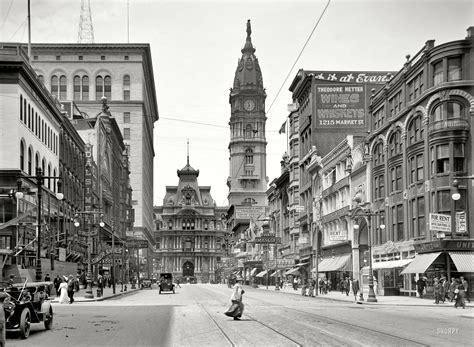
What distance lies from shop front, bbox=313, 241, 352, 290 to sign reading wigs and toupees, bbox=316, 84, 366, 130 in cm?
1630

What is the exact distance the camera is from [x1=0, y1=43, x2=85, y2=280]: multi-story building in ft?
181

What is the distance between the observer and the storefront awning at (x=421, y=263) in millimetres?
50031

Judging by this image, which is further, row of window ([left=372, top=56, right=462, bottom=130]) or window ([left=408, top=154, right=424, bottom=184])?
window ([left=408, top=154, right=424, bottom=184])

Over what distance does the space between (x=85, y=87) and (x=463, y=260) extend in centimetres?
12109

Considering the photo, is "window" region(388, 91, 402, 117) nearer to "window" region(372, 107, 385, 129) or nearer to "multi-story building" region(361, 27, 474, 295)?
"multi-story building" region(361, 27, 474, 295)

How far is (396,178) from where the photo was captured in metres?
61.2

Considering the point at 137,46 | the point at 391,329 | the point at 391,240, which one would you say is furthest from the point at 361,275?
the point at 137,46

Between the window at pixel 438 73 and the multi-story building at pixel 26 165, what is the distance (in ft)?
91.6

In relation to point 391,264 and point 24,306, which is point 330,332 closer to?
point 24,306

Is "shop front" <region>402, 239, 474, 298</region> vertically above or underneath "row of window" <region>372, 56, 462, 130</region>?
underneath

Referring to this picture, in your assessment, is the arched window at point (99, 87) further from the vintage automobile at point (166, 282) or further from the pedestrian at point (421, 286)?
the pedestrian at point (421, 286)

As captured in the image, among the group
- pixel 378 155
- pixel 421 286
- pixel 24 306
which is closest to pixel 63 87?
pixel 378 155

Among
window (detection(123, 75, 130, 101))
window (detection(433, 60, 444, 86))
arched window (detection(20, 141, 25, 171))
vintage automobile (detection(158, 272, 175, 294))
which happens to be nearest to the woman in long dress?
arched window (detection(20, 141, 25, 171))

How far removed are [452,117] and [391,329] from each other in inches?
1131
